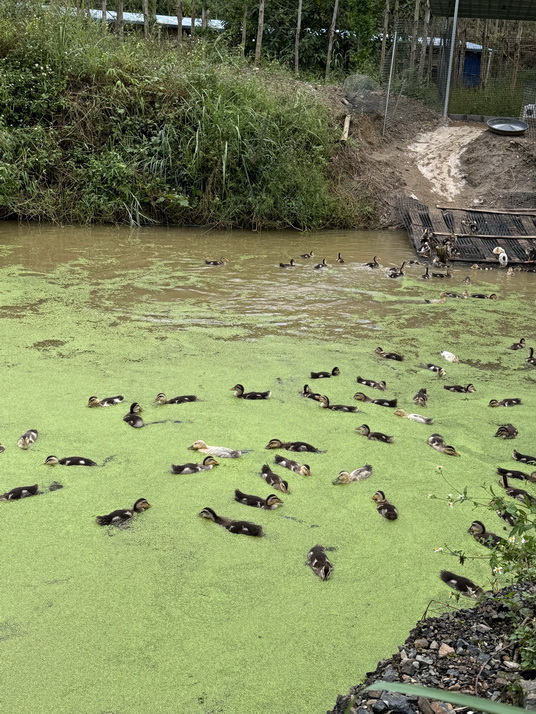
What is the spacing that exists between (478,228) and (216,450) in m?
10.1

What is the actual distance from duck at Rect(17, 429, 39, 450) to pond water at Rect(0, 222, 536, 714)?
0.05m

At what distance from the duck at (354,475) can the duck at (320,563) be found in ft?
A: 2.75

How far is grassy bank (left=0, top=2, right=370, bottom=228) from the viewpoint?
46.2 ft

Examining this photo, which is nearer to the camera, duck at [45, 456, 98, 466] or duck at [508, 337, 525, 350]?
duck at [45, 456, 98, 466]

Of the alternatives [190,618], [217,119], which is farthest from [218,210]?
[190,618]

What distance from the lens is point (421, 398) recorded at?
6.42 m

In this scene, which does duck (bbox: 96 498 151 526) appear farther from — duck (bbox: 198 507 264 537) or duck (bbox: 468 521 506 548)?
duck (bbox: 468 521 506 548)

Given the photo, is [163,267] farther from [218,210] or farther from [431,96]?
[431,96]

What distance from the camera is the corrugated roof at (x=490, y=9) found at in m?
19.4

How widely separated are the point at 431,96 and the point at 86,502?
19.7m

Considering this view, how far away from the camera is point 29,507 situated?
14.9 feet

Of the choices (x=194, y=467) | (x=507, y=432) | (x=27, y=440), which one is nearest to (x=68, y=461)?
(x=27, y=440)

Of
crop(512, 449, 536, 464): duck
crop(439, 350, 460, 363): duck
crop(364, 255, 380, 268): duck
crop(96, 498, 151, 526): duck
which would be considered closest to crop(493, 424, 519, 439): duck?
crop(512, 449, 536, 464): duck

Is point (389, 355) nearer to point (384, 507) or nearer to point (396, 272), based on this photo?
point (384, 507)
